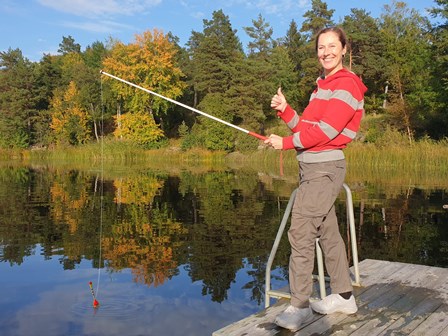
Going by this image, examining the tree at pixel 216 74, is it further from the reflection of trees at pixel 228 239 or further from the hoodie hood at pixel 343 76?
the hoodie hood at pixel 343 76

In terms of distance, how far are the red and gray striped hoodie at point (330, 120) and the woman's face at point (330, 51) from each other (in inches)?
3.0

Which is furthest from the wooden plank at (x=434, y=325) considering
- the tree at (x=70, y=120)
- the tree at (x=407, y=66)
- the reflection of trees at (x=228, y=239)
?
the tree at (x=70, y=120)

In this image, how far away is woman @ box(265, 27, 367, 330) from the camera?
132 inches

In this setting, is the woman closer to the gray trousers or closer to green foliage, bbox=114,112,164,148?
the gray trousers

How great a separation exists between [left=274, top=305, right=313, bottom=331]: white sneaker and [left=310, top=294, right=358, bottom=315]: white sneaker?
245 mm

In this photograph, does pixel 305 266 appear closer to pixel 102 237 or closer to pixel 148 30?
pixel 102 237

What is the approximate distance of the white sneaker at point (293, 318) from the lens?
3367 millimetres

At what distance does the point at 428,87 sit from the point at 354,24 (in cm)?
1381

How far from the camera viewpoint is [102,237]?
9234 mm

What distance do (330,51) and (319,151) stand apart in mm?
788

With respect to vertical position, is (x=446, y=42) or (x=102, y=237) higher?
(x=446, y=42)

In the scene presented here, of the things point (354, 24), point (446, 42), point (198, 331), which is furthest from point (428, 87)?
point (198, 331)

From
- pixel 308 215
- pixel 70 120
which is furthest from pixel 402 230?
pixel 70 120

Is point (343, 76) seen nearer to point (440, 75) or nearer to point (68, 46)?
point (440, 75)
